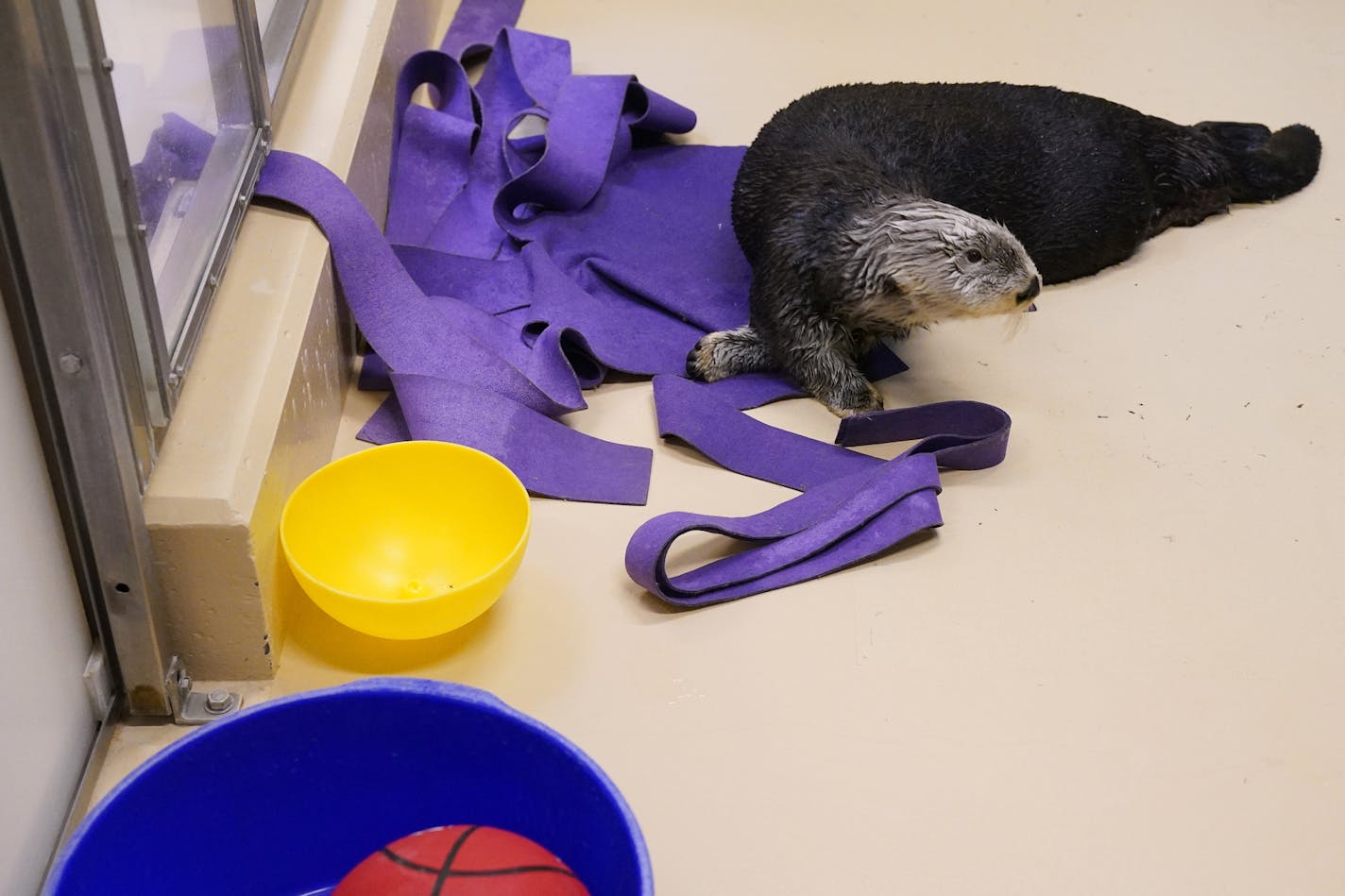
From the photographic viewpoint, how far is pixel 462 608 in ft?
5.59

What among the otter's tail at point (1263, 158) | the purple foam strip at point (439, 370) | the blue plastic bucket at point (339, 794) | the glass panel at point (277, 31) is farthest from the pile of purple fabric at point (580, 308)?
the otter's tail at point (1263, 158)

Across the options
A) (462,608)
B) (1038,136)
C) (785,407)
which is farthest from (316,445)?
(1038,136)

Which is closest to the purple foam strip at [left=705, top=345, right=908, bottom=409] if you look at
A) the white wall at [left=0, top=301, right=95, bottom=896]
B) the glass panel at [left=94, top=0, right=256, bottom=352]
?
the glass panel at [left=94, top=0, right=256, bottom=352]

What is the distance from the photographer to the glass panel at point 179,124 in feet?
5.33

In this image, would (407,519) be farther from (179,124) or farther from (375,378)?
(179,124)

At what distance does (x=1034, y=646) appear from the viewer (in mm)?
1841

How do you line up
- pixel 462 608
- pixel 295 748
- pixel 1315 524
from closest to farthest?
pixel 295 748
pixel 462 608
pixel 1315 524

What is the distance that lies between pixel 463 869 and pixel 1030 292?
1.32 m

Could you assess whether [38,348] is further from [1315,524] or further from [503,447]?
[1315,524]

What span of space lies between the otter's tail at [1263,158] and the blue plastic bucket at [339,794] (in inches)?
84.1

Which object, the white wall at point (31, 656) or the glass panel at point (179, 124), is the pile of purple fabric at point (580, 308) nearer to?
the glass panel at point (179, 124)

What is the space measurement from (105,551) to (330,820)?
395 millimetres

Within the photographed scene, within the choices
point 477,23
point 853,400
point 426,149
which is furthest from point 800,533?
point 477,23

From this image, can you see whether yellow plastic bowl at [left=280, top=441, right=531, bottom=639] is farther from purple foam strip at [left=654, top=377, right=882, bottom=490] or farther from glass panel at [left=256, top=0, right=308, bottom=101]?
glass panel at [left=256, top=0, right=308, bottom=101]
